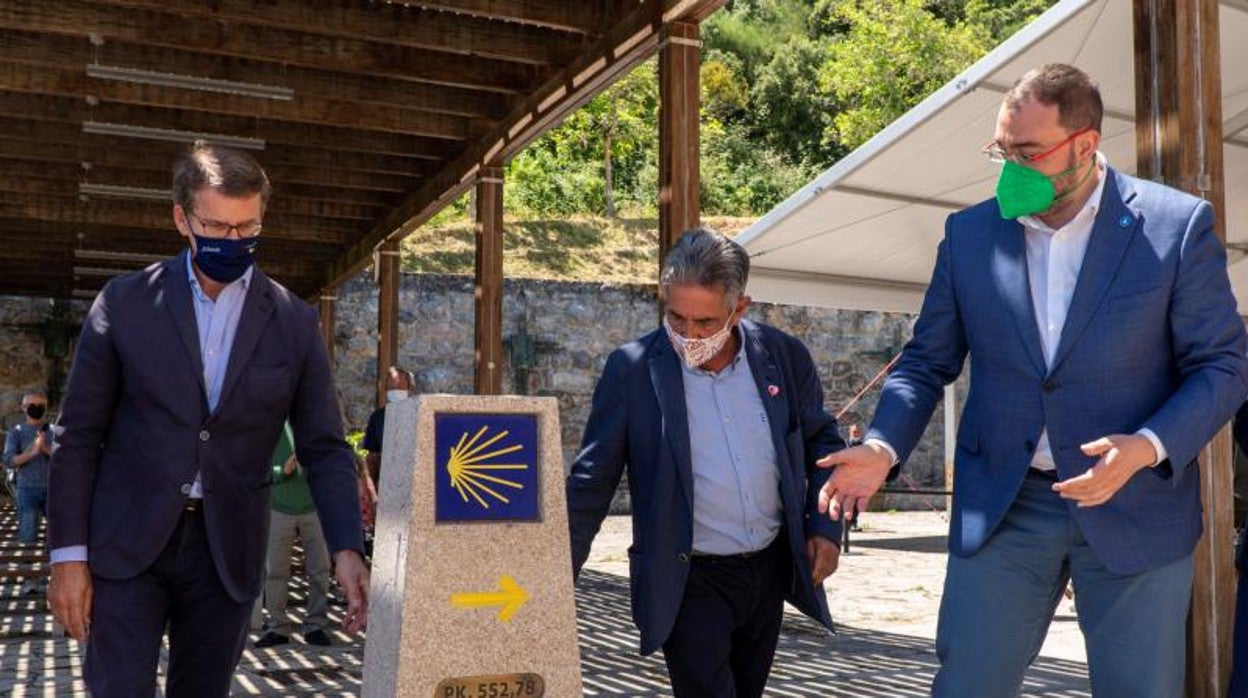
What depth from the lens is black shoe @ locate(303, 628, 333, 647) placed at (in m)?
7.31

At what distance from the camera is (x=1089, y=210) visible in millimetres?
2703

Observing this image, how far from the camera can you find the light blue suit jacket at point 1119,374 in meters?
2.54

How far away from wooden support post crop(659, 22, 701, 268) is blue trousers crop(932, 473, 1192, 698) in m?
4.52

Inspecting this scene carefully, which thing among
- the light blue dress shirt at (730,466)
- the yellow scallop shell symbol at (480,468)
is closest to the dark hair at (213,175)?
the yellow scallop shell symbol at (480,468)

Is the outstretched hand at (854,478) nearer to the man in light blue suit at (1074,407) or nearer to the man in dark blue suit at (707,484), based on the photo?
the man in light blue suit at (1074,407)

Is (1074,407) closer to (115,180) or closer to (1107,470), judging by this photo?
(1107,470)

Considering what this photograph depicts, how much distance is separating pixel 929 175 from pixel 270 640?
484 cm

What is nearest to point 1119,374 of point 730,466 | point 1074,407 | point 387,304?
point 1074,407

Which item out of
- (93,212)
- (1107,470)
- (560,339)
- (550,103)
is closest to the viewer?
(1107,470)

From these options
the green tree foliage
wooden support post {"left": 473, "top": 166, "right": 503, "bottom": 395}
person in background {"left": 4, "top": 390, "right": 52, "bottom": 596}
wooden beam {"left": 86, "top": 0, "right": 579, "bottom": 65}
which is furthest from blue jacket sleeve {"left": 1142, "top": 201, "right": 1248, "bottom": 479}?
the green tree foliage

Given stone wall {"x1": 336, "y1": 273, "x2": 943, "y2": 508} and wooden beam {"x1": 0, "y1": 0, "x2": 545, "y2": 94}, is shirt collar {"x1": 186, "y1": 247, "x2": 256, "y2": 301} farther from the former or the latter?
stone wall {"x1": 336, "y1": 273, "x2": 943, "y2": 508}

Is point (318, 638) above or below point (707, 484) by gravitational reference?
below

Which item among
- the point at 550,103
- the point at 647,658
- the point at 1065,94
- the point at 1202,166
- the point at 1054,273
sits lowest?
the point at 647,658

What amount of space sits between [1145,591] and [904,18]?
34613mm
